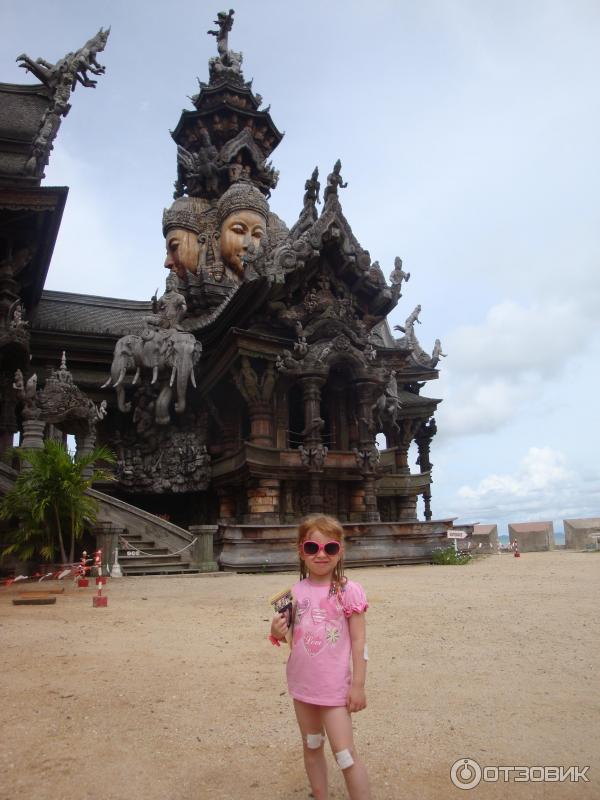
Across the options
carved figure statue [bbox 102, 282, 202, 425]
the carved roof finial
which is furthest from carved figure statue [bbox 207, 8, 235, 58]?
carved figure statue [bbox 102, 282, 202, 425]

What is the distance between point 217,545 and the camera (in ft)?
48.4

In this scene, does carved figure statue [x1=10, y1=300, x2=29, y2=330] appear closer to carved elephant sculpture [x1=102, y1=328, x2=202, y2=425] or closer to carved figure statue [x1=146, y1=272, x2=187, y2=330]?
carved elephant sculpture [x1=102, y1=328, x2=202, y2=425]

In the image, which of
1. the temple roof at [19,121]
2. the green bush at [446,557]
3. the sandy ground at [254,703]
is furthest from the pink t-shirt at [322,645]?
the temple roof at [19,121]

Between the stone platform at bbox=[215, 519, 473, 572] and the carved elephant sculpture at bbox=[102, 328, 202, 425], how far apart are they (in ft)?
15.7

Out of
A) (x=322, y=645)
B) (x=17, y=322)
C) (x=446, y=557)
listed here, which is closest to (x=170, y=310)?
(x=17, y=322)

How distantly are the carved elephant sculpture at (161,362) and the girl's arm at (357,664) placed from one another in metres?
15.6

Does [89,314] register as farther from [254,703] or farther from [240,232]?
[254,703]

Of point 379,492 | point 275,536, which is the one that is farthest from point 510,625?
point 379,492

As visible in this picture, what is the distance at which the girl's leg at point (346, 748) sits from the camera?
222cm

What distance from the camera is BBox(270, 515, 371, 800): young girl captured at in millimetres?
2320

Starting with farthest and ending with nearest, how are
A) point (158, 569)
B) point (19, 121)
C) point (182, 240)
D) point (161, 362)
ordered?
1. point (182, 240)
2. point (19, 121)
3. point (161, 362)
4. point (158, 569)

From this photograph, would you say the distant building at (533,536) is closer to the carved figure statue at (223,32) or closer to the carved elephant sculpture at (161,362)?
the carved elephant sculpture at (161,362)

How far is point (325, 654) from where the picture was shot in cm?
244

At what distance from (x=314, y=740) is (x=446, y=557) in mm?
13970
